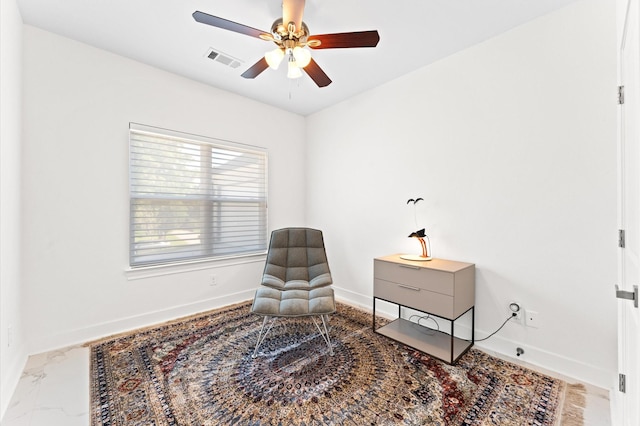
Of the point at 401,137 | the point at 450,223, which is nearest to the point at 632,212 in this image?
the point at 450,223

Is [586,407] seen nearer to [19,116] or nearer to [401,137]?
[401,137]

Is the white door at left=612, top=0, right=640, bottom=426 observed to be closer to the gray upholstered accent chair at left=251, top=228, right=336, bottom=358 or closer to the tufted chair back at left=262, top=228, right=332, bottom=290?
the gray upholstered accent chair at left=251, top=228, right=336, bottom=358

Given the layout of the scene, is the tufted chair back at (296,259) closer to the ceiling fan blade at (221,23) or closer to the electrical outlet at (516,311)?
the electrical outlet at (516,311)

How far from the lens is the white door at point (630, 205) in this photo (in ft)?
3.14

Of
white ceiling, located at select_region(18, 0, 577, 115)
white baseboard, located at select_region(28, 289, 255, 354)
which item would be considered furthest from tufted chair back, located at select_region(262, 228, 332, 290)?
white ceiling, located at select_region(18, 0, 577, 115)

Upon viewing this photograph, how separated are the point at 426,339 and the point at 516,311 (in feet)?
2.36

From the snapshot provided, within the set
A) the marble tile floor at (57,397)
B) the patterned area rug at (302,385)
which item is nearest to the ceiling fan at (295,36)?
the patterned area rug at (302,385)

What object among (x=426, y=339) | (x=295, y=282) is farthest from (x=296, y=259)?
(x=426, y=339)

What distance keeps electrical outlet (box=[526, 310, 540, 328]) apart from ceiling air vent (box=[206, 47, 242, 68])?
3.22 metres

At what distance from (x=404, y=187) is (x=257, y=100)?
2122mm

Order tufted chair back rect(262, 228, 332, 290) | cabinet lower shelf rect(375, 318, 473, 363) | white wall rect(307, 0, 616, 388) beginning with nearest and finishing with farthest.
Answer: white wall rect(307, 0, 616, 388), cabinet lower shelf rect(375, 318, 473, 363), tufted chair back rect(262, 228, 332, 290)

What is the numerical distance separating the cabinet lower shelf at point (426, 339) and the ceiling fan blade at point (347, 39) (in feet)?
6.92

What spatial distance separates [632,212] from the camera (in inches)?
44.3

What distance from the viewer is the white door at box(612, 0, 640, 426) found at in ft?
3.14
